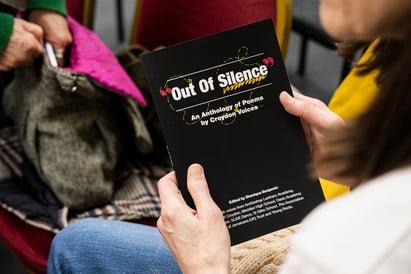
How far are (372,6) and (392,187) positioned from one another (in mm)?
178

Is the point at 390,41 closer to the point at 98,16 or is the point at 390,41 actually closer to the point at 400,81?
the point at 400,81

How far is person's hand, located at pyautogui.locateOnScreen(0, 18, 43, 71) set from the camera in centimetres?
115

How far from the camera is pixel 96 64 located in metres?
Answer: 1.18

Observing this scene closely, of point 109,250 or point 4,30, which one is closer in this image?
point 109,250

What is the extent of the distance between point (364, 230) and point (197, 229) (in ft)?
1.25

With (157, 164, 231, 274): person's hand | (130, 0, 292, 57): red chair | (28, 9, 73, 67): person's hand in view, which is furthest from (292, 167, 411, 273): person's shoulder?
(28, 9, 73, 67): person's hand

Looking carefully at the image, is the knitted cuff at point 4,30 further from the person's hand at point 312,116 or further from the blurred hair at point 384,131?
the blurred hair at point 384,131

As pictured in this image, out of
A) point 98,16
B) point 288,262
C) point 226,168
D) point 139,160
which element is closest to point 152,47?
point 139,160

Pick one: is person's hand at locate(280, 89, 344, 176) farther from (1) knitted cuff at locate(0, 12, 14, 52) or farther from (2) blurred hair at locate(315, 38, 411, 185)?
(1) knitted cuff at locate(0, 12, 14, 52)

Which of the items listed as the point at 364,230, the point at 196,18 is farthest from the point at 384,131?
the point at 196,18

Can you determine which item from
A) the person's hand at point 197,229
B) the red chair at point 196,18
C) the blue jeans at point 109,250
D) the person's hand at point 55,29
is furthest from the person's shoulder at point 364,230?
the person's hand at point 55,29

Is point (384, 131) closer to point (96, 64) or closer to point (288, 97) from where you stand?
point (288, 97)

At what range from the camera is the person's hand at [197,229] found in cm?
77

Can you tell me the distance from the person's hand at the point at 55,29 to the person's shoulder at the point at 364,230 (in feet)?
2.93
